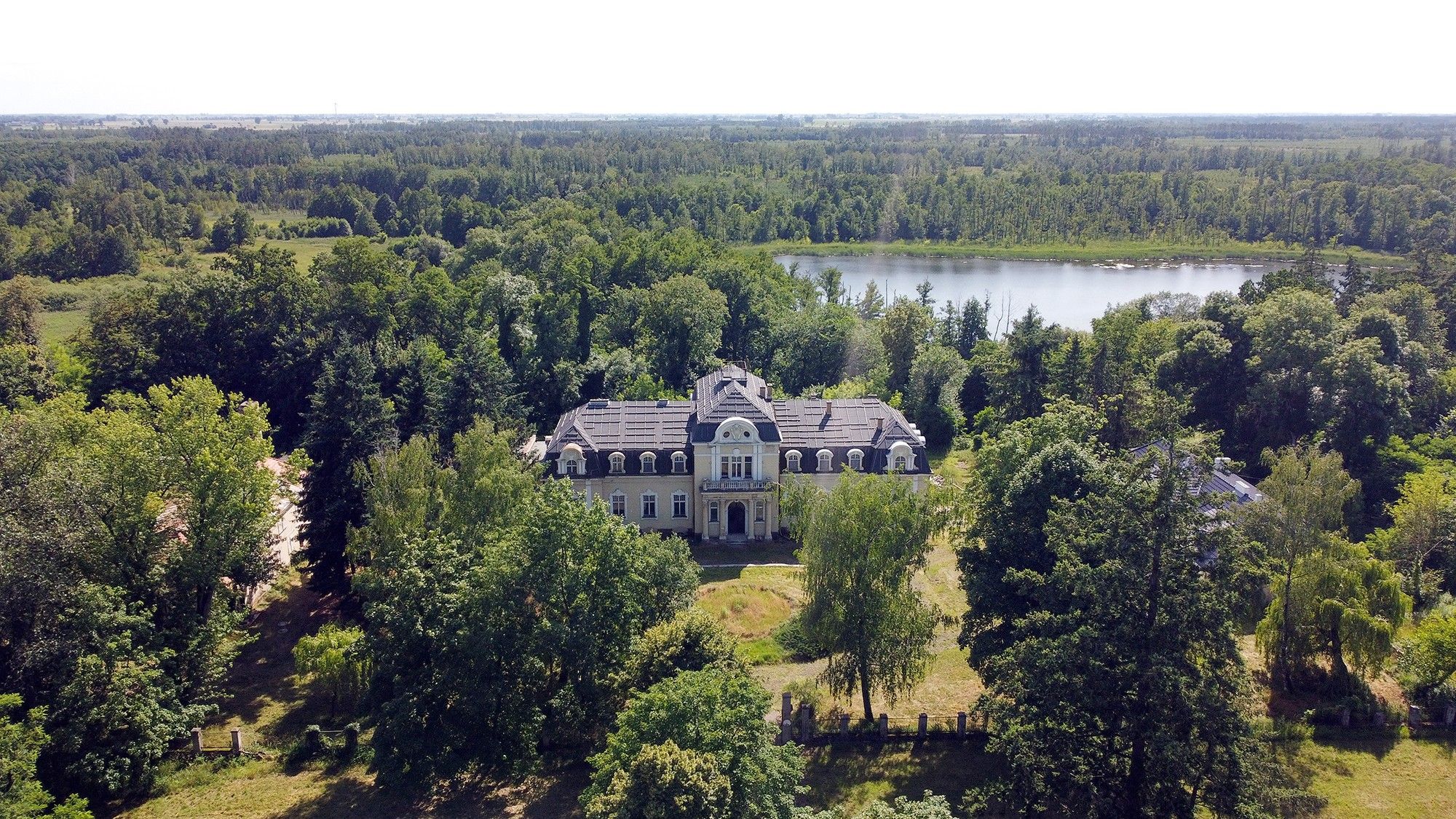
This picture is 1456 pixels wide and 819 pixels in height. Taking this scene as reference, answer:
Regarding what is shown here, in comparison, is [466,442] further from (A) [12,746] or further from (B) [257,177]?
(B) [257,177]

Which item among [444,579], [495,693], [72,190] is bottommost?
[495,693]

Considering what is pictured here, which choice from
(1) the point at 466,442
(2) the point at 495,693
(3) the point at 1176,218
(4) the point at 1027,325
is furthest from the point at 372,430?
(3) the point at 1176,218

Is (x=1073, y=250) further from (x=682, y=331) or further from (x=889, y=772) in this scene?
(x=889, y=772)

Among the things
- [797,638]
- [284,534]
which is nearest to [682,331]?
[284,534]

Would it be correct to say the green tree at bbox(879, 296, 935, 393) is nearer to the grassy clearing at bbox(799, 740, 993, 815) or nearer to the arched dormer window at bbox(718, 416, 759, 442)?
the arched dormer window at bbox(718, 416, 759, 442)

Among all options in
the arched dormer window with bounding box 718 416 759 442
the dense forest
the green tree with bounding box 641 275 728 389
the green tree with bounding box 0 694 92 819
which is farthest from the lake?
the green tree with bounding box 0 694 92 819

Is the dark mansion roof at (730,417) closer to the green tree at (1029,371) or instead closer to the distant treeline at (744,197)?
the green tree at (1029,371)

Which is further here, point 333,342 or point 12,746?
point 333,342

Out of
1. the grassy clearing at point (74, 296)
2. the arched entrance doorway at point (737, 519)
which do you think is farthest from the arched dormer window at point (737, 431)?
the grassy clearing at point (74, 296)
